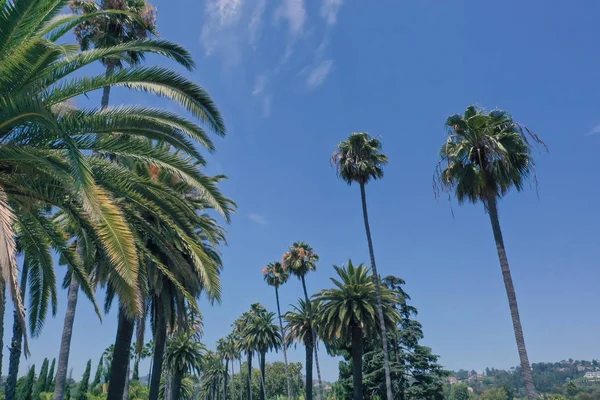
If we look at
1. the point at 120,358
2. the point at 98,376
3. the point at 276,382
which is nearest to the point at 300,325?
the point at 120,358

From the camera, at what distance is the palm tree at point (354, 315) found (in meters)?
33.8

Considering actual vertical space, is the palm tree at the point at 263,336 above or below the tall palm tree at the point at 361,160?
below

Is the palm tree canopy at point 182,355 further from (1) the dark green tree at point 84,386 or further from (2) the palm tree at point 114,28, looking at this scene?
(2) the palm tree at point 114,28

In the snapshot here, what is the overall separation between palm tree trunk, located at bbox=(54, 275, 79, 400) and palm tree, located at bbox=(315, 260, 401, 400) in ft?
70.4

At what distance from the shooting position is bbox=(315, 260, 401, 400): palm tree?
33781 millimetres

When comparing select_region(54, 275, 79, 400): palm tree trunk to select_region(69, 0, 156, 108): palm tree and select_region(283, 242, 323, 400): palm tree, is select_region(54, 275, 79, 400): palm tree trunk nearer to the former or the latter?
select_region(69, 0, 156, 108): palm tree

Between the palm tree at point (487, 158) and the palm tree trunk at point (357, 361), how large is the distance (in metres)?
20.3

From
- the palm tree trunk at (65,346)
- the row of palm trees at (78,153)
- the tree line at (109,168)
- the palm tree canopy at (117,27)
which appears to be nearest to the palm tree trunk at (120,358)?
the tree line at (109,168)

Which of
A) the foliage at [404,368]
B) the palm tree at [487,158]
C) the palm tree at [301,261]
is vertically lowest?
the foliage at [404,368]

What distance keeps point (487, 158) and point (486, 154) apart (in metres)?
0.16

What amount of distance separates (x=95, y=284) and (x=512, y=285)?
15.7 metres

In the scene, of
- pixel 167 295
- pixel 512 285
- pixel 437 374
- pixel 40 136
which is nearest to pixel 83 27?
pixel 167 295

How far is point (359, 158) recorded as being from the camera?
3353cm

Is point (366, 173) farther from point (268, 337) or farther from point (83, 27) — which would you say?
point (268, 337)
